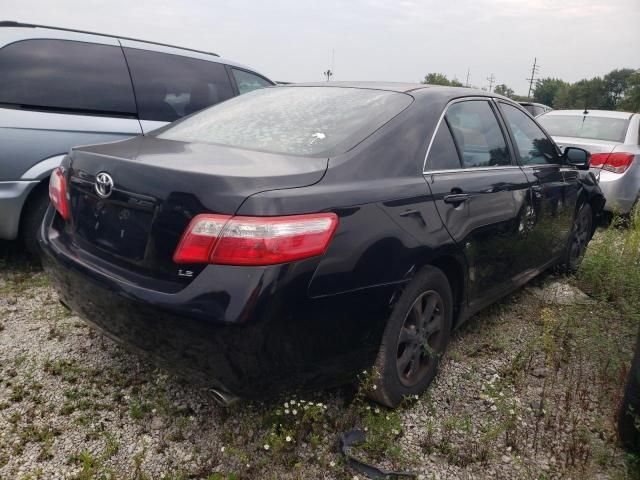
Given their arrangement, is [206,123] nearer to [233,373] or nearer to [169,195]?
[169,195]

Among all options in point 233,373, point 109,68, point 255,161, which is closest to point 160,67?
point 109,68

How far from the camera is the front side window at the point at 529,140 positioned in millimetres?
3428

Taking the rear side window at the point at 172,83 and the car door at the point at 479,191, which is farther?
the rear side window at the point at 172,83

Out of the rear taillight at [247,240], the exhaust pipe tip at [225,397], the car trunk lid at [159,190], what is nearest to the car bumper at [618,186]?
the car trunk lid at [159,190]

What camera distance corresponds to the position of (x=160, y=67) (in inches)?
176

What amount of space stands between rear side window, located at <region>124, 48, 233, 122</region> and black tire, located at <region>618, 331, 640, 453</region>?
376cm

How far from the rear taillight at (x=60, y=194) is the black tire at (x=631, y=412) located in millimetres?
2546

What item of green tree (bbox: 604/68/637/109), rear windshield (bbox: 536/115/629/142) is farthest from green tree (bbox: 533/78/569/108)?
rear windshield (bbox: 536/115/629/142)

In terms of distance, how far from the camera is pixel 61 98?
12.4 feet

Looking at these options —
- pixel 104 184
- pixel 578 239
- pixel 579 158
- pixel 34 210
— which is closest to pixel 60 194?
pixel 104 184

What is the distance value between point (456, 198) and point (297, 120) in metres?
0.86

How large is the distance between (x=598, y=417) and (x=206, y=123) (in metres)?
2.42

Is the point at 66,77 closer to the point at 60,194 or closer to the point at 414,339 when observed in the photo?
the point at 60,194

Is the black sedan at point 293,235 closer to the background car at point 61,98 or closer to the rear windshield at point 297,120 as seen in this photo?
the rear windshield at point 297,120
